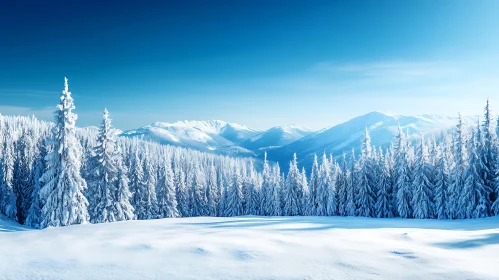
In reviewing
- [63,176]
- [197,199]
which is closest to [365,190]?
[197,199]

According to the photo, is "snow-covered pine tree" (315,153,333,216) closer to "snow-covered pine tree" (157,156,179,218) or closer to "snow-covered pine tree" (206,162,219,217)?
"snow-covered pine tree" (157,156,179,218)

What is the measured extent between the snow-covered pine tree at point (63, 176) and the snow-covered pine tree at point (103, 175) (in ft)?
18.2

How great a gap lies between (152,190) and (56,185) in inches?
956

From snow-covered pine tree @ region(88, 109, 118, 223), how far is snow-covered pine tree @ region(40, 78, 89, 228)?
5.55 meters

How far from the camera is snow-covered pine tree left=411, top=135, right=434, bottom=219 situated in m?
41.2

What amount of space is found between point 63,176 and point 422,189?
44.5 meters

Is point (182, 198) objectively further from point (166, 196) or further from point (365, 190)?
point (365, 190)

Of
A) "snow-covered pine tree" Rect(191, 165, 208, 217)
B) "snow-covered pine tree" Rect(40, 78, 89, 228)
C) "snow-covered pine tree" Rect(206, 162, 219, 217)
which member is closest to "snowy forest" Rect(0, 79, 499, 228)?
"snow-covered pine tree" Rect(40, 78, 89, 228)

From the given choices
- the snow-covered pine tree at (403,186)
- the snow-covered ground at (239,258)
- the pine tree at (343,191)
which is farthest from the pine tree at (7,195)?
the snow-covered pine tree at (403,186)

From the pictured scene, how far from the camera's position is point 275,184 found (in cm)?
6838

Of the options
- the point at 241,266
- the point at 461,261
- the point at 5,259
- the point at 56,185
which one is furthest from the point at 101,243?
the point at 56,185

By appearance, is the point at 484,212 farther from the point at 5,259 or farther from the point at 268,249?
the point at 5,259

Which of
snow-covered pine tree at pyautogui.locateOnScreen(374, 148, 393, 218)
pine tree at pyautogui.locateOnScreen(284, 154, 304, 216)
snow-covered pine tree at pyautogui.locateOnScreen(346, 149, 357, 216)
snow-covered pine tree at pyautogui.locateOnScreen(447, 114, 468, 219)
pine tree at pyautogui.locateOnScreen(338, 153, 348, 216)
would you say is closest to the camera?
snow-covered pine tree at pyautogui.locateOnScreen(447, 114, 468, 219)

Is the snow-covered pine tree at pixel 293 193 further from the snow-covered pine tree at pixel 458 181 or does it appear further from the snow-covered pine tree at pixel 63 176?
the snow-covered pine tree at pixel 63 176
